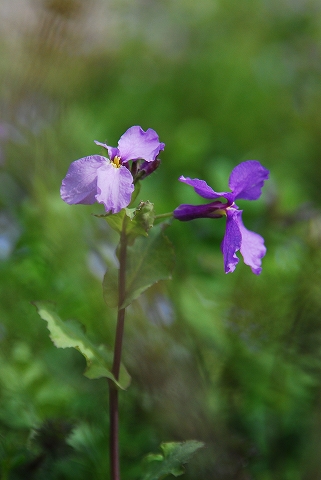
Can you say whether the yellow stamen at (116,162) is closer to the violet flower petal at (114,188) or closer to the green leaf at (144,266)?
the violet flower petal at (114,188)

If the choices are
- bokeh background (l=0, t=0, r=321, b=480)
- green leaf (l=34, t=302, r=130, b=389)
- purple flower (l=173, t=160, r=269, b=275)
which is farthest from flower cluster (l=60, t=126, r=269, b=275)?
bokeh background (l=0, t=0, r=321, b=480)

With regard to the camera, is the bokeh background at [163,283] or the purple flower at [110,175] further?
the bokeh background at [163,283]

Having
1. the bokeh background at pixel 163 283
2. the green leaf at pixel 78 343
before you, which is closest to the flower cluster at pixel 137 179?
the green leaf at pixel 78 343

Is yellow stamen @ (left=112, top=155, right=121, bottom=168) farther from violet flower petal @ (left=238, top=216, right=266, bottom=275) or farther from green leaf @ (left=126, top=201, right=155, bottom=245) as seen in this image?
violet flower petal @ (left=238, top=216, right=266, bottom=275)

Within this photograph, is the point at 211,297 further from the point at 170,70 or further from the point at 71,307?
the point at 170,70

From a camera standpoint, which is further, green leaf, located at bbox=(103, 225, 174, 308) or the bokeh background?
the bokeh background

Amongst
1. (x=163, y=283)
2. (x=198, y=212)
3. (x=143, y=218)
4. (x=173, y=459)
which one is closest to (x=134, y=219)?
(x=143, y=218)
